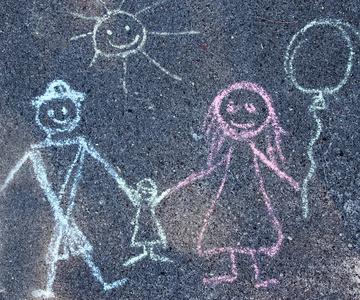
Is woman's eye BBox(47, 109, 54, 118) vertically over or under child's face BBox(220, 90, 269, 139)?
over

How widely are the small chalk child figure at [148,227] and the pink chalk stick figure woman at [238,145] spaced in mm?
191

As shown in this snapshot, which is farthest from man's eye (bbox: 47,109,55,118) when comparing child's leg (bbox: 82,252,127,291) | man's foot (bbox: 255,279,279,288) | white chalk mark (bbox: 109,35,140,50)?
man's foot (bbox: 255,279,279,288)

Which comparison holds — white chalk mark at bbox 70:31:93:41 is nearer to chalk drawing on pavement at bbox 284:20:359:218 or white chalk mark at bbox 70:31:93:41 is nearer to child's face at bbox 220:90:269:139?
child's face at bbox 220:90:269:139

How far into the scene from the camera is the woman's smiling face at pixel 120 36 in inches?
84.8

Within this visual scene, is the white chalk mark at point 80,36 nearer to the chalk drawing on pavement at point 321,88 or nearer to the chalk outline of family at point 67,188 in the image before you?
the chalk outline of family at point 67,188

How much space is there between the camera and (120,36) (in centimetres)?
216

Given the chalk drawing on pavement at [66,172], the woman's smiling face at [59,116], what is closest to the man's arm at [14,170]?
the chalk drawing on pavement at [66,172]

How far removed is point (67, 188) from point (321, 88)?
→ 85.2 inches

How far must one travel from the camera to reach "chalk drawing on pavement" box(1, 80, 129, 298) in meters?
2.13

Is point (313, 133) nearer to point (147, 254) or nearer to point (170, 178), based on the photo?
point (170, 178)

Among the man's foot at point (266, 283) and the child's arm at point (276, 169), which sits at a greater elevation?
the child's arm at point (276, 169)

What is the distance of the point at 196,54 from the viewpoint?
2137mm

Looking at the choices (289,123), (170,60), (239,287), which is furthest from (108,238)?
(289,123)

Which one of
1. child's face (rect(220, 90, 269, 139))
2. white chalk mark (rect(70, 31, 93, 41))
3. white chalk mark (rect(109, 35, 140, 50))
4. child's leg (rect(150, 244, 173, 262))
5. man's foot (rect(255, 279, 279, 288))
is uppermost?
white chalk mark (rect(70, 31, 93, 41))
